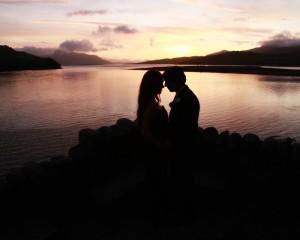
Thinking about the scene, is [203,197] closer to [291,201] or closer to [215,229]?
[215,229]

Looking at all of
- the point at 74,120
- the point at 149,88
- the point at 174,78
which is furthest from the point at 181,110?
the point at 74,120

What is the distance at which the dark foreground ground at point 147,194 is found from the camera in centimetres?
766

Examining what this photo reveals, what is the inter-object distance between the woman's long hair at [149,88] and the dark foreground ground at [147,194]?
46.5 inches

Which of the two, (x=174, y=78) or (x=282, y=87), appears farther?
(x=282, y=87)

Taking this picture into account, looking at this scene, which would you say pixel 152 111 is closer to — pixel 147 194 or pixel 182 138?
pixel 182 138

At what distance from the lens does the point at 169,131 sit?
729 cm

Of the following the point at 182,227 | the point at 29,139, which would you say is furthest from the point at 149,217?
the point at 29,139

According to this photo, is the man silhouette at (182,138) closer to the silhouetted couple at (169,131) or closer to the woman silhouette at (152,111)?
the silhouetted couple at (169,131)

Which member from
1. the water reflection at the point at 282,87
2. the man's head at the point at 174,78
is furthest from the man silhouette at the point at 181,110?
the water reflection at the point at 282,87

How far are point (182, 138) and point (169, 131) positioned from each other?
296mm

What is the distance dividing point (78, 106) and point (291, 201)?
1307 inches

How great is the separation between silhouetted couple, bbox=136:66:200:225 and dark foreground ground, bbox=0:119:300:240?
63 mm

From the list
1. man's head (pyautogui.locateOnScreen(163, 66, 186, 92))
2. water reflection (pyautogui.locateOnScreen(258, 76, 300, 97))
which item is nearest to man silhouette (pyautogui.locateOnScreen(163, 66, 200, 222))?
man's head (pyautogui.locateOnScreen(163, 66, 186, 92))

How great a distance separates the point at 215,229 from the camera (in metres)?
7.67
